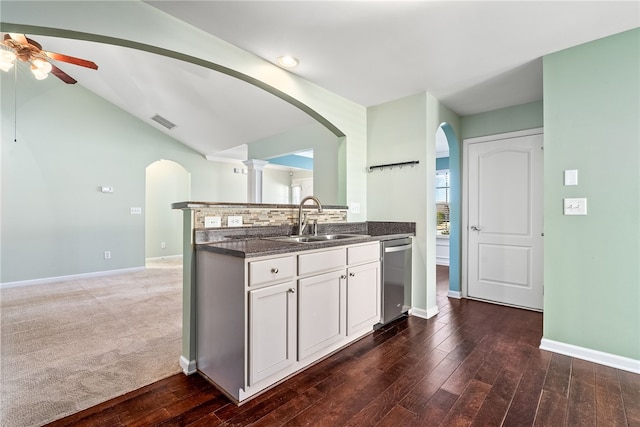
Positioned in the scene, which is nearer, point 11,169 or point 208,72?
point 208,72

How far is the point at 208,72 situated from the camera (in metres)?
3.83

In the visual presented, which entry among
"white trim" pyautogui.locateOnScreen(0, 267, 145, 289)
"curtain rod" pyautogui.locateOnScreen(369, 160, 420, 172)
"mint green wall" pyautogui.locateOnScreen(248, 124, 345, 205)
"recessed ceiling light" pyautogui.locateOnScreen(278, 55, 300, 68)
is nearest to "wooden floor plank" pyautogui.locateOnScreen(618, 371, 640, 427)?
"curtain rod" pyautogui.locateOnScreen(369, 160, 420, 172)

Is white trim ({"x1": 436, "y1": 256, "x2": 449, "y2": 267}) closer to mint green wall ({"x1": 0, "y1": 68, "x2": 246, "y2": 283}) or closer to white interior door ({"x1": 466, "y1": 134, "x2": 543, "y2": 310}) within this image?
white interior door ({"x1": 466, "y1": 134, "x2": 543, "y2": 310})

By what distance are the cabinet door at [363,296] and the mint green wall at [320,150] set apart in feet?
5.38

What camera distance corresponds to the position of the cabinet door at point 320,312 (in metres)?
1.96

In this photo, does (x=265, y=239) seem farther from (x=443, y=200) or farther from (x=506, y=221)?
(x=443, y=200)

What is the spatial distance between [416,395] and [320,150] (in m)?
3.63

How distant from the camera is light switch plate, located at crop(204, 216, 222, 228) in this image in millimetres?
2047

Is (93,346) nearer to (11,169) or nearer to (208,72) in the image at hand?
(208,72)

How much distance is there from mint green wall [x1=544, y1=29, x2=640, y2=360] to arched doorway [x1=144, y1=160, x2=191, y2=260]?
6886 millimetres

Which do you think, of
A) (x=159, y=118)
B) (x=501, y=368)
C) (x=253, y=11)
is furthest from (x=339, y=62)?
(x=159, y=118)

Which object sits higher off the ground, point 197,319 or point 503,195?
point 503,195

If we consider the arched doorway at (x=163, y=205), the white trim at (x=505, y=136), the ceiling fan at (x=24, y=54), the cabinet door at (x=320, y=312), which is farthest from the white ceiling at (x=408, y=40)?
the arched doorway at (x=163, y=205)

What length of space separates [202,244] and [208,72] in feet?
9.46
